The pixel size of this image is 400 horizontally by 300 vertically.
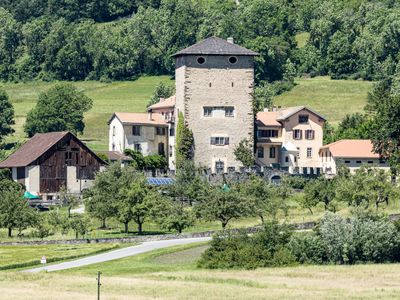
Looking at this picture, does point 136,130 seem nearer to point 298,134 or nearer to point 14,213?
point 298,134

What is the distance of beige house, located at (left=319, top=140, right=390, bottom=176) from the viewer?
13988 cm

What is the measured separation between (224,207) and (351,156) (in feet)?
105

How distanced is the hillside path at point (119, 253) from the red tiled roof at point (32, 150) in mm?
32870

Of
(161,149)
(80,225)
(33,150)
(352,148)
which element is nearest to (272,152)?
(352,148)

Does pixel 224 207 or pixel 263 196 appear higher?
pixel 263 196

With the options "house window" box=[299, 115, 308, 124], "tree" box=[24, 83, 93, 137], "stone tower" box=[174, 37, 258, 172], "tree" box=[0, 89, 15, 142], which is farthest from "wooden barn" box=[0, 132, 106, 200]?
"tree" box=[0, 89, 15, 142]

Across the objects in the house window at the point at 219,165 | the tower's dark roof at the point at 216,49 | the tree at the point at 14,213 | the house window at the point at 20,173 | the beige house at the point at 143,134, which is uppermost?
the tower's dark roof at the point at 216,49

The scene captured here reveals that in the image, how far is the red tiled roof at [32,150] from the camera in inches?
5306

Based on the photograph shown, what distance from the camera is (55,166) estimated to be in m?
135

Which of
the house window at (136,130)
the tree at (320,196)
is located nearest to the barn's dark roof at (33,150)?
the house window at (136,130)

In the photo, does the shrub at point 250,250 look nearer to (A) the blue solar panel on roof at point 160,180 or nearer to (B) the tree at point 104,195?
(B) the tree at point 104,195

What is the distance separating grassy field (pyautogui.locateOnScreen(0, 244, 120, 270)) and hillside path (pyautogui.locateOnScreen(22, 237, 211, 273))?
3.96ft

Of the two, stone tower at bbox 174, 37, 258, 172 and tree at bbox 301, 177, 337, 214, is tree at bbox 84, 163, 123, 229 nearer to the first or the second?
tree at bbox 301, 177, 337, 214

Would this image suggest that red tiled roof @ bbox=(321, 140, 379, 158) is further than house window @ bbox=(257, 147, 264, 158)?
No
